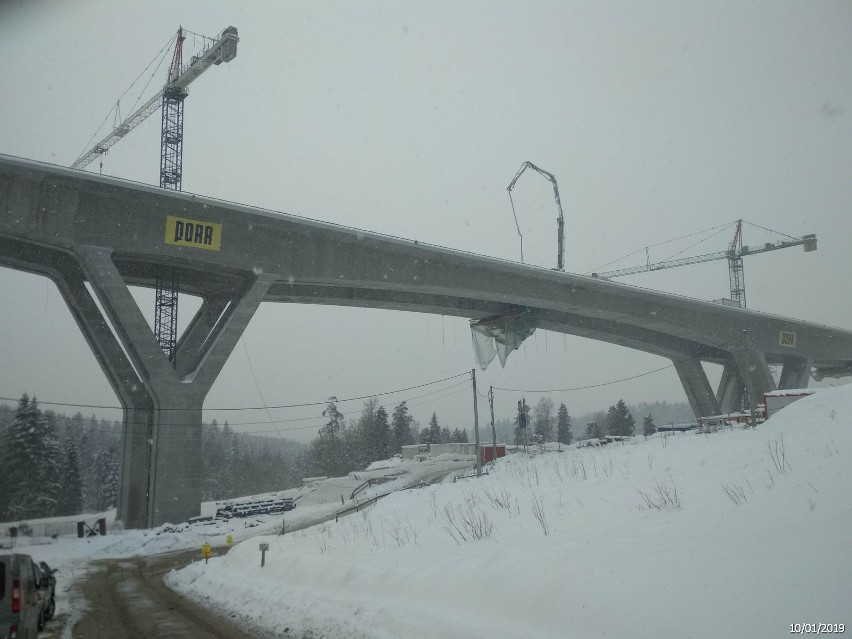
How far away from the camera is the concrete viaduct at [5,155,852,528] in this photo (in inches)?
1072

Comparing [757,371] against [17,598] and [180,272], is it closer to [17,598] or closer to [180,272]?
[180,272]

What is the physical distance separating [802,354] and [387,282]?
52948 millimetres

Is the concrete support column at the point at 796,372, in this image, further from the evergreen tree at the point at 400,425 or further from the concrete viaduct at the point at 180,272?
the evergreen tree at the point at 400,425

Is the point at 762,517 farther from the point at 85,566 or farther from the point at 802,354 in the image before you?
the point at 802,354

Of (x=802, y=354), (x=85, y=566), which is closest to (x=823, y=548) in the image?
(x=85, y=566)

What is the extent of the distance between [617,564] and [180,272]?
104 feet

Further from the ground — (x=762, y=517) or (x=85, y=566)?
(x=762, y=517)

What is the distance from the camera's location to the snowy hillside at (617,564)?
5816 millimetres

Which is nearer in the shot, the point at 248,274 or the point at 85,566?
the point at 85,566

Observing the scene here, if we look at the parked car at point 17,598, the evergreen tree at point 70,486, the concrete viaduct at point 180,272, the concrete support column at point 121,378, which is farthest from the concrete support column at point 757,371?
the parked car at point 17,598

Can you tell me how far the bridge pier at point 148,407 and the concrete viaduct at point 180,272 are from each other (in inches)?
2.0

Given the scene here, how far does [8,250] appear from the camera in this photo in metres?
27.5

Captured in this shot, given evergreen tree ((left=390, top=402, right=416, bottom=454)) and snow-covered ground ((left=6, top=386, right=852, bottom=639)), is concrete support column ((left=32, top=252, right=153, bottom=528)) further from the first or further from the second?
evergreen tree ((left=390, top=402, right=416, bottom=454))
